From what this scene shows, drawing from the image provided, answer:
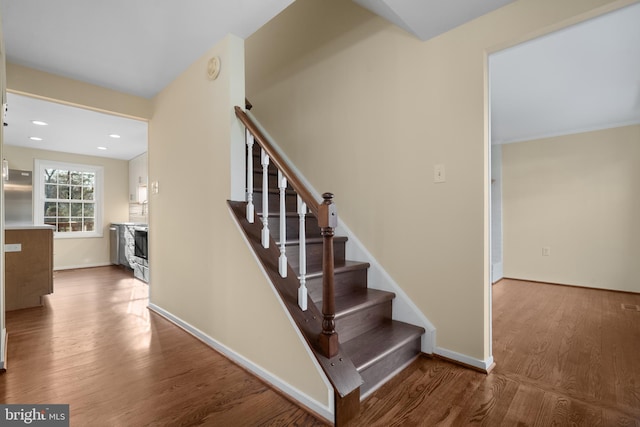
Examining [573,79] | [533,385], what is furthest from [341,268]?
A: [573,79]

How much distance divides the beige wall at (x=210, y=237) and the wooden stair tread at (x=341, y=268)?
0.32m

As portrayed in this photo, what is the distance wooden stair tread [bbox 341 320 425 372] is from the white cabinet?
5.15 meters

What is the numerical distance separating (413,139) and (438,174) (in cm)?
31

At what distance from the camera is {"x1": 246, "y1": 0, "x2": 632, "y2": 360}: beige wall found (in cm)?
177

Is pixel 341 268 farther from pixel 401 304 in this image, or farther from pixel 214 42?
pixel 214 42

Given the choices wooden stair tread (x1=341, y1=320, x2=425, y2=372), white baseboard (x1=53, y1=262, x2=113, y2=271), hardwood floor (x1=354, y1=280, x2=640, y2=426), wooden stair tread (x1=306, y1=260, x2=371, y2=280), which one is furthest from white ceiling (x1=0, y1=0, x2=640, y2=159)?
white baseboard (x1=53, y1=262, x2=113, y2=271)

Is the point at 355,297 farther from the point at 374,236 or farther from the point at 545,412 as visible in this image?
the point at 545,412

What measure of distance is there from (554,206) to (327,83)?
12.7 ft

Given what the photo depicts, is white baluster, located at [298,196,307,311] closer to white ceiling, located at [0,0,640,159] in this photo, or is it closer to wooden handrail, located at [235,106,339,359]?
wooden handrail, located at [235,106,339,359]

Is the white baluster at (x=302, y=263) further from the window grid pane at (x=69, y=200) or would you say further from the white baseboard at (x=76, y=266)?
the window grid pane at (x=69, y=200)

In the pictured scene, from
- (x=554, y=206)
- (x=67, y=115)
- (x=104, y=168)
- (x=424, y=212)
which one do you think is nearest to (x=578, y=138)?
(x=554, y=206)

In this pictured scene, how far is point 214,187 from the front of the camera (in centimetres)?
218

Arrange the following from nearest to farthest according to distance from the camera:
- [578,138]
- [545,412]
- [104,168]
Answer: [545,412]
[578,138]
[104,168]

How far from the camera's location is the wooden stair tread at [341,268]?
1.89m
